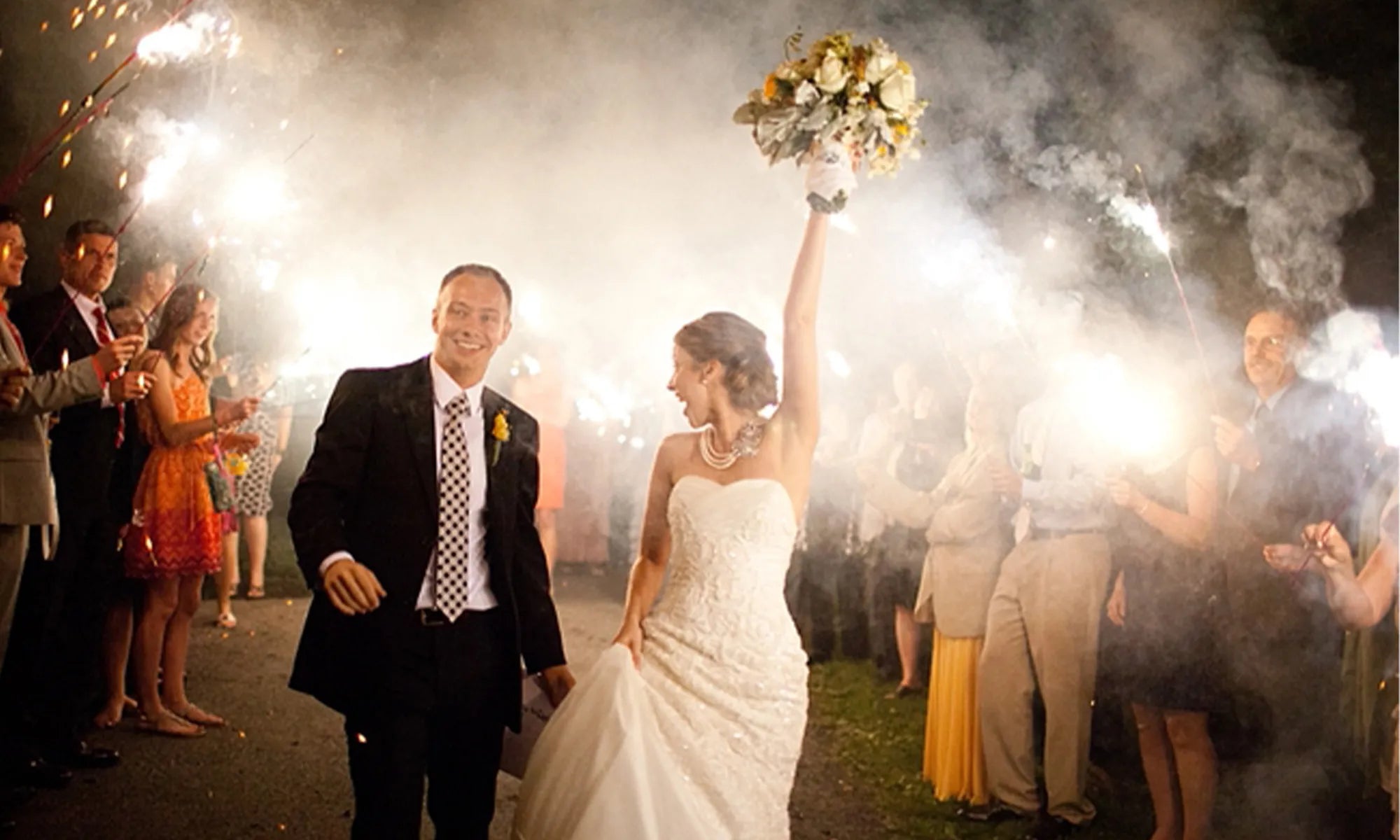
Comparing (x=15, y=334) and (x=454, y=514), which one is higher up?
(x=15, y=334)

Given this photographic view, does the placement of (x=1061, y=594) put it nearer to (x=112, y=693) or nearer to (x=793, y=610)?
(x=793, y=610)

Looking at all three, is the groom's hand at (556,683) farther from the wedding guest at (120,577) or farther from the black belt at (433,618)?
the wedding guest at (120,577)

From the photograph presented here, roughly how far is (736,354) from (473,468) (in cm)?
95

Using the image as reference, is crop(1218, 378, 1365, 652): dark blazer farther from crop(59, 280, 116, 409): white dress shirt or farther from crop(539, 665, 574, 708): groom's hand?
crop(59, 280, 116, 409): white dress shirt

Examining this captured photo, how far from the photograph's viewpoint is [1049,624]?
161 inches

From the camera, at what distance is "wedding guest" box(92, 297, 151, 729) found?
448 cm

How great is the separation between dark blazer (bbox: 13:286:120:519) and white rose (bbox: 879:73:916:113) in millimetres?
3415

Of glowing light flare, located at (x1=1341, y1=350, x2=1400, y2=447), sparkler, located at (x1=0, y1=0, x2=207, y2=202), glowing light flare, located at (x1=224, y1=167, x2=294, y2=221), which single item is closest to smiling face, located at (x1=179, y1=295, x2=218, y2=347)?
sparkler, located at (x1=0, y1=0, x2=207, y2=202)

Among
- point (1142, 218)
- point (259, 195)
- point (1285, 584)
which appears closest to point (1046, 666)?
point (1285, 584)

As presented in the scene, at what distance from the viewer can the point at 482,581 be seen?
9.37 feet

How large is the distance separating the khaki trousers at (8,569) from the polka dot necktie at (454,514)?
2037 mm

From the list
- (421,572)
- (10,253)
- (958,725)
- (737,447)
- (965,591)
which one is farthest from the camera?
(965,591)

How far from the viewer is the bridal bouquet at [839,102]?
3.18m

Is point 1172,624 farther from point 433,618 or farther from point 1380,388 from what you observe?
point 433,618
